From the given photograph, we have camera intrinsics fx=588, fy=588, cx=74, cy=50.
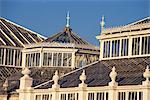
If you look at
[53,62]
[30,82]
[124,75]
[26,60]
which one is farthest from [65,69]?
[124,75]

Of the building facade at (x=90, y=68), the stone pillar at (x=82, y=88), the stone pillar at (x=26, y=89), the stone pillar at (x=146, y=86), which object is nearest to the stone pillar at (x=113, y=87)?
the building facade at (x=90, y=68)

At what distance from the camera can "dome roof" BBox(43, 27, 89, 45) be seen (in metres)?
62.7

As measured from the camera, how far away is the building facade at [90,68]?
43.6m

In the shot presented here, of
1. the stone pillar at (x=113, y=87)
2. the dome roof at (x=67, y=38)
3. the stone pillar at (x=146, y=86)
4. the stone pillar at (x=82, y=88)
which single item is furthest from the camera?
the dome roof at (x=67, y=38)

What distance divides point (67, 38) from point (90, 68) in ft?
38.2

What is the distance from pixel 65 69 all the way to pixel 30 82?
32.2 ft

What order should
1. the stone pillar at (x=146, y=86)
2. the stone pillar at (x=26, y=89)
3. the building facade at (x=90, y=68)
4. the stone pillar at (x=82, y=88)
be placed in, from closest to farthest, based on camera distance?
the stone pillar at (x=146, y=86) → the building facade at (x=90, y=68) → the stone pillar at (x=82, y=88) → the stone pillar at (x=26, y=89)

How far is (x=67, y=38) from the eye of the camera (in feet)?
207

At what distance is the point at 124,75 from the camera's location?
45.9 meters

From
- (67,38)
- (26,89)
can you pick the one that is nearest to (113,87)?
(26,89)

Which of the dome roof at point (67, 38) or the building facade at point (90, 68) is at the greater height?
the dome roof at point (67, 38)

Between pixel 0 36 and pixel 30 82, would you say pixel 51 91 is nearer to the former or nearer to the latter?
pixel 30 82

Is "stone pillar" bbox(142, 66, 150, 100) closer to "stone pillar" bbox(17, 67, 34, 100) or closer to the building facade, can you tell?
the building facade

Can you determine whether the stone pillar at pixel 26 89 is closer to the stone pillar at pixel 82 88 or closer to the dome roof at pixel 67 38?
the stone pillar at pixel 82 88
